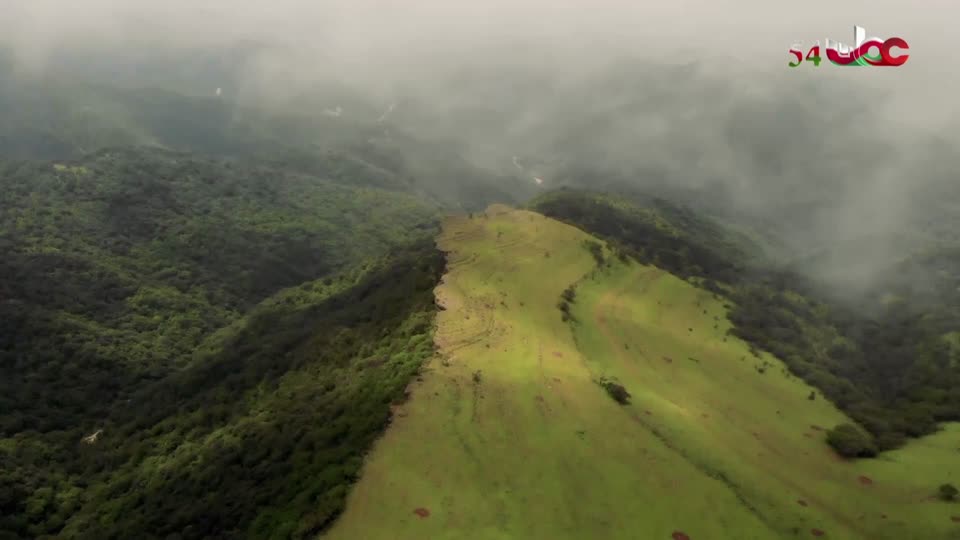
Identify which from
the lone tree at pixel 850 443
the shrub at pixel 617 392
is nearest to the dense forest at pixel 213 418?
the shrub at pixel 617 392

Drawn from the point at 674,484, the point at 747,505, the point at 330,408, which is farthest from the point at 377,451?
the point at 747,505

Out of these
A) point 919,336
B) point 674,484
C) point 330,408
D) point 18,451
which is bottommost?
point 18,451

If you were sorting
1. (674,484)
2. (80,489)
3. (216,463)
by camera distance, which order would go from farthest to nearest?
1. (80,489)
2. (216,463)
3. (674,484)

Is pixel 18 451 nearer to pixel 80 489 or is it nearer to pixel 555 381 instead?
pixel 80 489

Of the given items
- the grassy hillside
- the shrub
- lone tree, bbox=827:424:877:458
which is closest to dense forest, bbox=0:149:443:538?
the grassy hillside

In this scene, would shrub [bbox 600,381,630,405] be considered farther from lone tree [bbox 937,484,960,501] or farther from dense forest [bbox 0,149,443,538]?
lone tree [bbox 937,484,960,501]

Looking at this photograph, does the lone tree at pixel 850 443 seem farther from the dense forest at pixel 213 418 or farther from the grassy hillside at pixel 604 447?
the dense forest at pixel 213 418

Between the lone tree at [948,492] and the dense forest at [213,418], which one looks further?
the lone tree at [948,492]
